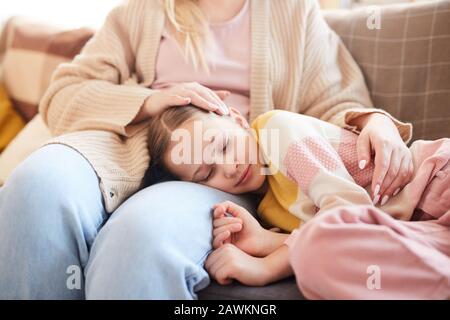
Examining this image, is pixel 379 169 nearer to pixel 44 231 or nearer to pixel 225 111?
pixel 225 111

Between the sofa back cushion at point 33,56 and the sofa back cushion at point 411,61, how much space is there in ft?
2.94

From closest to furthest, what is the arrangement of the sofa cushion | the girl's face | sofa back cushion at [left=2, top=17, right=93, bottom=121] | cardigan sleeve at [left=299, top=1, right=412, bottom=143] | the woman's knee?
the woman's knee, the girl's face, cardigan sleeve at [left=299, top=1, right=412, bottom=143], the sofa cushion, sofa back cushion at [left=2, top=17, right=93, bottom=121]

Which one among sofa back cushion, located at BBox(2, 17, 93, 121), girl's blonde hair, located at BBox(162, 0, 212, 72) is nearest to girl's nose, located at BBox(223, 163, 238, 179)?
girl's blonde hair, located at BBox(162, 0, 212, 72)

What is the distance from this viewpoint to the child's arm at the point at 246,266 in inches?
33.6

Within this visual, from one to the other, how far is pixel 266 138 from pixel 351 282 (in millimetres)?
414

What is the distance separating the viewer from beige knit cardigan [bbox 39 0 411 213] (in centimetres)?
124

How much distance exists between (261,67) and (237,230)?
0.50m

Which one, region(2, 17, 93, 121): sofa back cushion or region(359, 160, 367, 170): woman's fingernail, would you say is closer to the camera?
region(359, 160, 367, 170): woman's fingernail

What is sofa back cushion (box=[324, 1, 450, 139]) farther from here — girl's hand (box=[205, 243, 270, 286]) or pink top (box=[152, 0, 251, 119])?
girl's hand (box=[205, 243, 270, 286])

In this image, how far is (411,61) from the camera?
125 centimetres

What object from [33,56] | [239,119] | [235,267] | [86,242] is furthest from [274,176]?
[33,56]

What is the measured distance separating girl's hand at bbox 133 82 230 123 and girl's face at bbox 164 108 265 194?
0.09ft

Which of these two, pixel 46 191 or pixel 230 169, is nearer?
pixel 46 191
